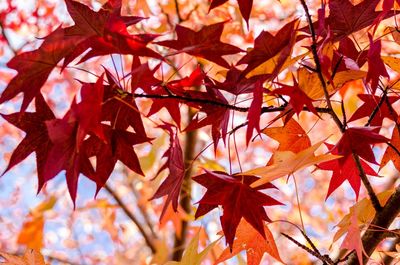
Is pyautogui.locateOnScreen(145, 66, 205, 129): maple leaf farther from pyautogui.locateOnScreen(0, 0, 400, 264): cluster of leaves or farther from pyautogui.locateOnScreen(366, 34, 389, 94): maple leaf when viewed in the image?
pyautogui.locateOnScreen(366, 34, 389, 94): maple leaf

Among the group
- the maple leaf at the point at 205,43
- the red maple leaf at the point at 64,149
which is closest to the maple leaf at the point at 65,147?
the red maple leaf at the point at 64,149

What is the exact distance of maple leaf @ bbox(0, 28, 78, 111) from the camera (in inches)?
19.6

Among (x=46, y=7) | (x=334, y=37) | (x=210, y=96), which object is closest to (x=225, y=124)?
(x=210, y=96)

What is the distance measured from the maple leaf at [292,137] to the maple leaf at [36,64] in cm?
31

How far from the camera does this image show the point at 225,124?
64 centimetres

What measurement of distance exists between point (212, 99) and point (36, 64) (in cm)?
21

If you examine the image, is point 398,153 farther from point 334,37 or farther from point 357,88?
point 357,88

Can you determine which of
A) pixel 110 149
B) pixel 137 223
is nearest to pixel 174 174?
pixel 110 149

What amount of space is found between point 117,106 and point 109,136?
1.4 inches

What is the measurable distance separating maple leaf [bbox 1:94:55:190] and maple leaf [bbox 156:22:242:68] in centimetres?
16

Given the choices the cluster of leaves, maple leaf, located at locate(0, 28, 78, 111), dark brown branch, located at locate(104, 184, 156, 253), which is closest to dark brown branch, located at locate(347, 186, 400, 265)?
the cluster of leaves

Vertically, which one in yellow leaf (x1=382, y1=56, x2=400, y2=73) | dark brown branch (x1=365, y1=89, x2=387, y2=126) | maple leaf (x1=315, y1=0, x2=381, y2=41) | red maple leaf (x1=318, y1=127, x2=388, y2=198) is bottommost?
red maple leaf (x1=318, y1=127, x2=388, y2=198)

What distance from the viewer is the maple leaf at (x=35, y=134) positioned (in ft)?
1.91

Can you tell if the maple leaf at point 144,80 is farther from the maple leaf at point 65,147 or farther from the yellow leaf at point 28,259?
the yellow leaf at point 28,259
